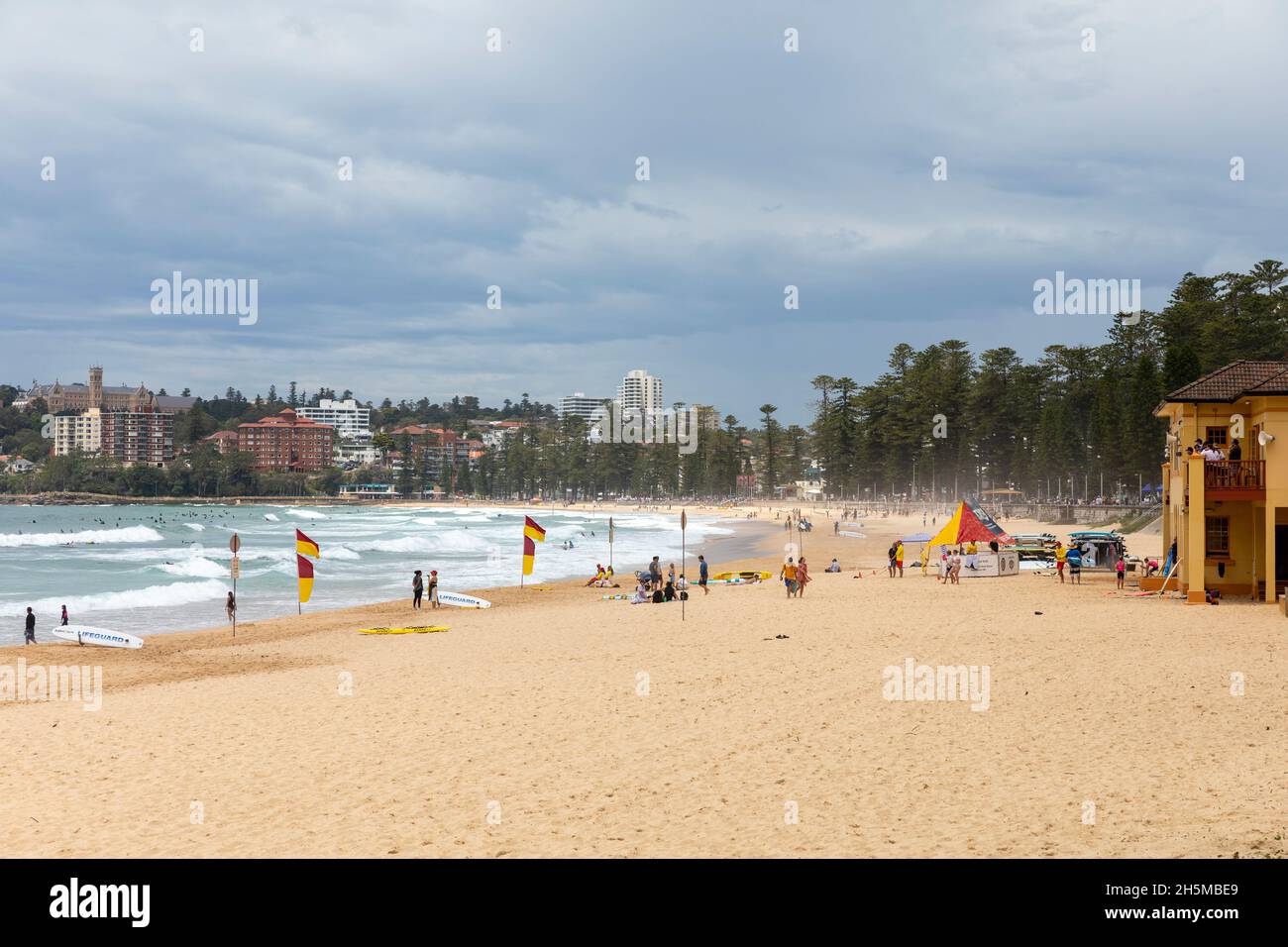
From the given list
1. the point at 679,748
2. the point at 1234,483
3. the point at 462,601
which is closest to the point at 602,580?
the point at 462,601

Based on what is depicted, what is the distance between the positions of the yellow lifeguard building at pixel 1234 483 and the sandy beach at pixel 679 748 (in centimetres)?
371

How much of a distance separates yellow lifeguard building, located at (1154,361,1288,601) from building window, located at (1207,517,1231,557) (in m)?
0.02

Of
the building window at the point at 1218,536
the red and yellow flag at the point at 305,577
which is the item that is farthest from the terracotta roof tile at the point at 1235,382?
the red and yellow flag at the point at 305,577

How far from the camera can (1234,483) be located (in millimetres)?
23109

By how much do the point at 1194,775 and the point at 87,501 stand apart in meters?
221

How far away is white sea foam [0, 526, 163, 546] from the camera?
250 ft

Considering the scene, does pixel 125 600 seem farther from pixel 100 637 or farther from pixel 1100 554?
pixel 1100 554

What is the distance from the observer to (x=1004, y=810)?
26.7ft

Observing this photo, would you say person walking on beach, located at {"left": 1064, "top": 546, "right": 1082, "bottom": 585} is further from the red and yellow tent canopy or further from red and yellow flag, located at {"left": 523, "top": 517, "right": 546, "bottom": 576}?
red and yellow flag, located at {"left": 523, "top": 517, "right": 546, "bottom": 576}

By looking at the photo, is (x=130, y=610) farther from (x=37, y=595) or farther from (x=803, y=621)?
(x=803, y=621)

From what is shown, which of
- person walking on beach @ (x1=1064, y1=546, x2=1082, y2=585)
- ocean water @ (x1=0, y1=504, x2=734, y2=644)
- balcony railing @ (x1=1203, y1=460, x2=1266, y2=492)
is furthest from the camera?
ocean water @ (x1=0, y1=504, x2=734, y2=644)

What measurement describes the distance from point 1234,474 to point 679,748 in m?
18.3

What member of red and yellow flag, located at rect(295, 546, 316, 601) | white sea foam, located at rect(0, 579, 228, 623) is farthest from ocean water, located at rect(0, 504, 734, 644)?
red and yellow flag, located at rect(295, 546, 316, 601)
